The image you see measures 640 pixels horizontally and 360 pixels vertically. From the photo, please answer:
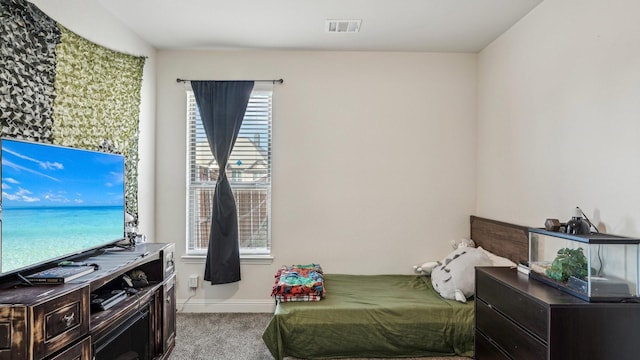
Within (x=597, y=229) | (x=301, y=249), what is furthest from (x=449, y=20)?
(x=301, y=249)

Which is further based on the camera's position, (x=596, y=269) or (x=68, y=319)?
(x=596, y=269)

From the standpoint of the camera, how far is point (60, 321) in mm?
1417

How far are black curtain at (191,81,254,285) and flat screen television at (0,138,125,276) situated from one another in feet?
3.52

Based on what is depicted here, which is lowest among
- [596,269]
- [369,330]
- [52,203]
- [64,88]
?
[369,330]

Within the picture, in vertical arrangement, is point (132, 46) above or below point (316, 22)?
below

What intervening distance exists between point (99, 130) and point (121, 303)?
129 cm

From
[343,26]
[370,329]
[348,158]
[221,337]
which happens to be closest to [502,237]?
[370,329]

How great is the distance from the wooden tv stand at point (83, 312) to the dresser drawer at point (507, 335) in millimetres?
2146

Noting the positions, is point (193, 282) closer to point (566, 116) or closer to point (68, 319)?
point (68, 319)

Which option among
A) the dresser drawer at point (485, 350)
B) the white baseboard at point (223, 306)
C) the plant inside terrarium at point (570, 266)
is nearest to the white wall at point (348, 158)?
the white baseboard at point (223, 306)

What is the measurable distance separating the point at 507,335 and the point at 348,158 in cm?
203

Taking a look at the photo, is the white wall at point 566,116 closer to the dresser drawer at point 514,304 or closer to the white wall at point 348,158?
the white wall at point 348,158

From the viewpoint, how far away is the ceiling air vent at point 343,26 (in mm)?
2762

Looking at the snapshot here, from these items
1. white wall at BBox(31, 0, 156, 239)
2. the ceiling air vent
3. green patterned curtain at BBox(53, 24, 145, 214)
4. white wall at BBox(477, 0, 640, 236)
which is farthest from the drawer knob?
white wall at BBox(477, 0, 640, 236)
